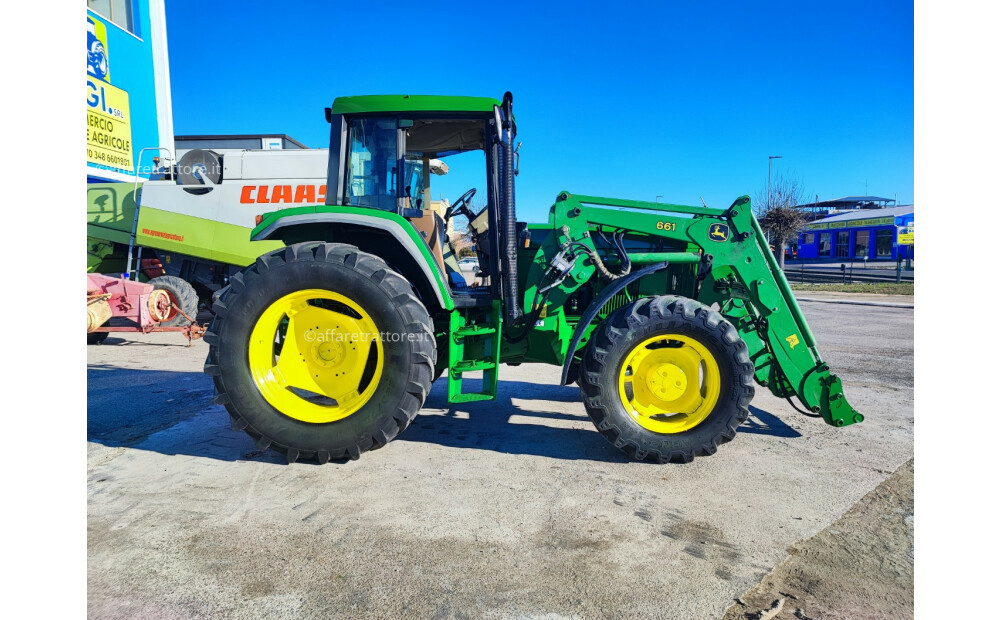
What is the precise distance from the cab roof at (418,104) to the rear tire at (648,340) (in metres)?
1.75

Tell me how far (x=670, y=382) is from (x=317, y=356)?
242 centimetres

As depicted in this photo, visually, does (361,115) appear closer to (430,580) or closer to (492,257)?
(492,257)

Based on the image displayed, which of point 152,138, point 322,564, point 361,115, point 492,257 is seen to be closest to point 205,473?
point 322,564

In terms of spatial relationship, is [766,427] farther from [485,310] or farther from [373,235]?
[373,235]

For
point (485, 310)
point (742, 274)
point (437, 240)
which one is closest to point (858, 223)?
point (742, 274)

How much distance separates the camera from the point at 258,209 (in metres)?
10.2

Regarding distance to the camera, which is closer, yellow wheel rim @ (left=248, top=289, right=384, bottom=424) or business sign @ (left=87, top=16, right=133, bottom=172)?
yellow wheel rim @ (left=248, top=289, right=384, bottom=424)

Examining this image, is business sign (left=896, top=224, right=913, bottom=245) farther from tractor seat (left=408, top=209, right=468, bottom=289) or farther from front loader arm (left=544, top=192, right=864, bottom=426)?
tractor seat (left=408, top=209, right=468, bottom=289)

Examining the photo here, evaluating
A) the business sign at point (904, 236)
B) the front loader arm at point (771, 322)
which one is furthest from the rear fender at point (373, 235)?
the business sign at point (904, 236)

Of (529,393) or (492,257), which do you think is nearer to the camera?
(492,257)

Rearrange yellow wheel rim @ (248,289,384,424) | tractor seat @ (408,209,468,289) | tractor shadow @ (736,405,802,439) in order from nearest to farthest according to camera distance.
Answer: yellow wheel rim @ (248,289,384,424)
tractor seat @ (408,209,468,289)
tractor shadow @ (736,405,802,439)

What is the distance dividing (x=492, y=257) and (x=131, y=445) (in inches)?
115

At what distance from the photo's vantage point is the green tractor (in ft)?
11.9

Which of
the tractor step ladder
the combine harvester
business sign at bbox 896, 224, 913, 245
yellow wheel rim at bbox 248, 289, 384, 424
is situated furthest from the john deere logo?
business sign at bbox 896, 224, 913, 245
